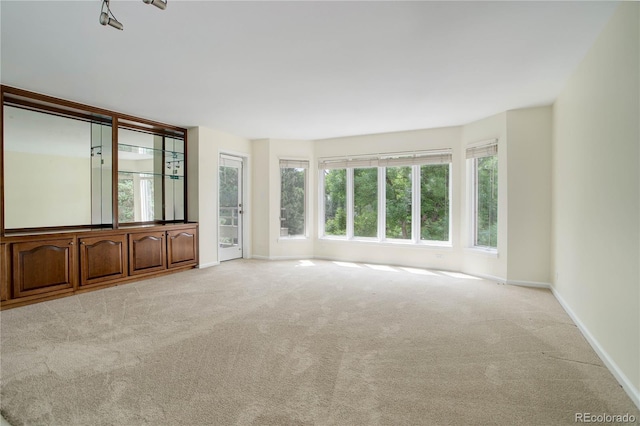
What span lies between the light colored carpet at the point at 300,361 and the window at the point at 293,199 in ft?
9.25

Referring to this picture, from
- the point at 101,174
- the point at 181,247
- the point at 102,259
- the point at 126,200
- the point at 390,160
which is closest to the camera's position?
the point at 102,259

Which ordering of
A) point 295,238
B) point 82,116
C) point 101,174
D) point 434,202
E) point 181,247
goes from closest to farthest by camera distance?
point 82,116, point 101,174, point 181,247, point 434,202, point 295,238

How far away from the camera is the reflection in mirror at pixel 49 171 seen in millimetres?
3848

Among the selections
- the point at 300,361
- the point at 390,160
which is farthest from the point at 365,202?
the point at 300,361

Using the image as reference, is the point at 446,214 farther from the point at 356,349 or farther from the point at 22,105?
the point at 22,105

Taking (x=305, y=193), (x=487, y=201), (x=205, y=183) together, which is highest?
(x=205, y=183)

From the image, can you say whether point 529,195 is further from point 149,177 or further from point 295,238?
point 149,177

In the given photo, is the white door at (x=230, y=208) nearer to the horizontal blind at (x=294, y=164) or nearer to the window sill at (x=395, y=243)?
the horizontal blind at (x=294, y=164)

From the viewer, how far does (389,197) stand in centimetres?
629

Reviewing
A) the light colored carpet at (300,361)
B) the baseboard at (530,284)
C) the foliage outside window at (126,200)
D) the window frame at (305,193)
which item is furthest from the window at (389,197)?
the foliage outside window at (126,200)

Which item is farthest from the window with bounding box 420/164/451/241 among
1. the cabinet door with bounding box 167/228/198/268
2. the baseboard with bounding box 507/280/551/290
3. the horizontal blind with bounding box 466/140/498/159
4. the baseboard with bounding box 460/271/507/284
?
the cabinet door with bounding box 167/228/198/268

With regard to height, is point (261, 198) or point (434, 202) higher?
point (261, 198)

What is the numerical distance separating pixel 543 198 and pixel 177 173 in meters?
5.90

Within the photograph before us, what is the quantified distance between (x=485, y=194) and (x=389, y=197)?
1715mm
